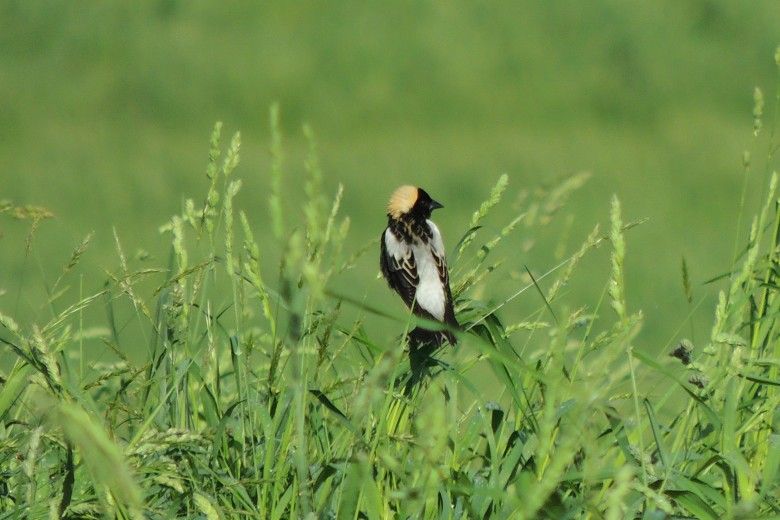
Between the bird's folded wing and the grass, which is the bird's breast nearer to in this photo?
the bird's folded wing

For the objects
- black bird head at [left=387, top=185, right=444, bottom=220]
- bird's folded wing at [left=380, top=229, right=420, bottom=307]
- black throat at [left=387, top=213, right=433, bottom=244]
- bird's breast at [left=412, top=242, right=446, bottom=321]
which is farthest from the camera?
black bird head at [left=387, top=185, right=444, bottom=220]

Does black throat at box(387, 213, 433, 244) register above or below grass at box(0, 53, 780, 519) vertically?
above

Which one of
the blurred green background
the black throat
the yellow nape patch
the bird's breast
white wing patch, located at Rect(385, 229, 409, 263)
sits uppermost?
the blurred green background

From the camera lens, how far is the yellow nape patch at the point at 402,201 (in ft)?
12.5

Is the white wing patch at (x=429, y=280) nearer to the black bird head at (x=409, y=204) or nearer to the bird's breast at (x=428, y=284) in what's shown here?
the bird's breast at (x=428, y=284)

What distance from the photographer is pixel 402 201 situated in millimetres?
3863

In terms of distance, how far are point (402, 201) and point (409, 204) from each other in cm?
2

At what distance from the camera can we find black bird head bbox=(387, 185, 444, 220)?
3814 mm

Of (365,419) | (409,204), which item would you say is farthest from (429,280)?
(365,419)

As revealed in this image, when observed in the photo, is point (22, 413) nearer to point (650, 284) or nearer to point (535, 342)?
point (535, 342)

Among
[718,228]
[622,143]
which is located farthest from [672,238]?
[622,143]

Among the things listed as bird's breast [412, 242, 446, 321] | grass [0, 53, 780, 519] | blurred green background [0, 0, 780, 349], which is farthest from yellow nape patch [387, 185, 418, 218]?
blurred green background [0, 0, 780, 349]

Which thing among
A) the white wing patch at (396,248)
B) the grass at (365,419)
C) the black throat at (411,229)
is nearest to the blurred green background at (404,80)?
the black throat at (411,229)

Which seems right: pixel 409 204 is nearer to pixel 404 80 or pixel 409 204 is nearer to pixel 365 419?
pixel 365 419
